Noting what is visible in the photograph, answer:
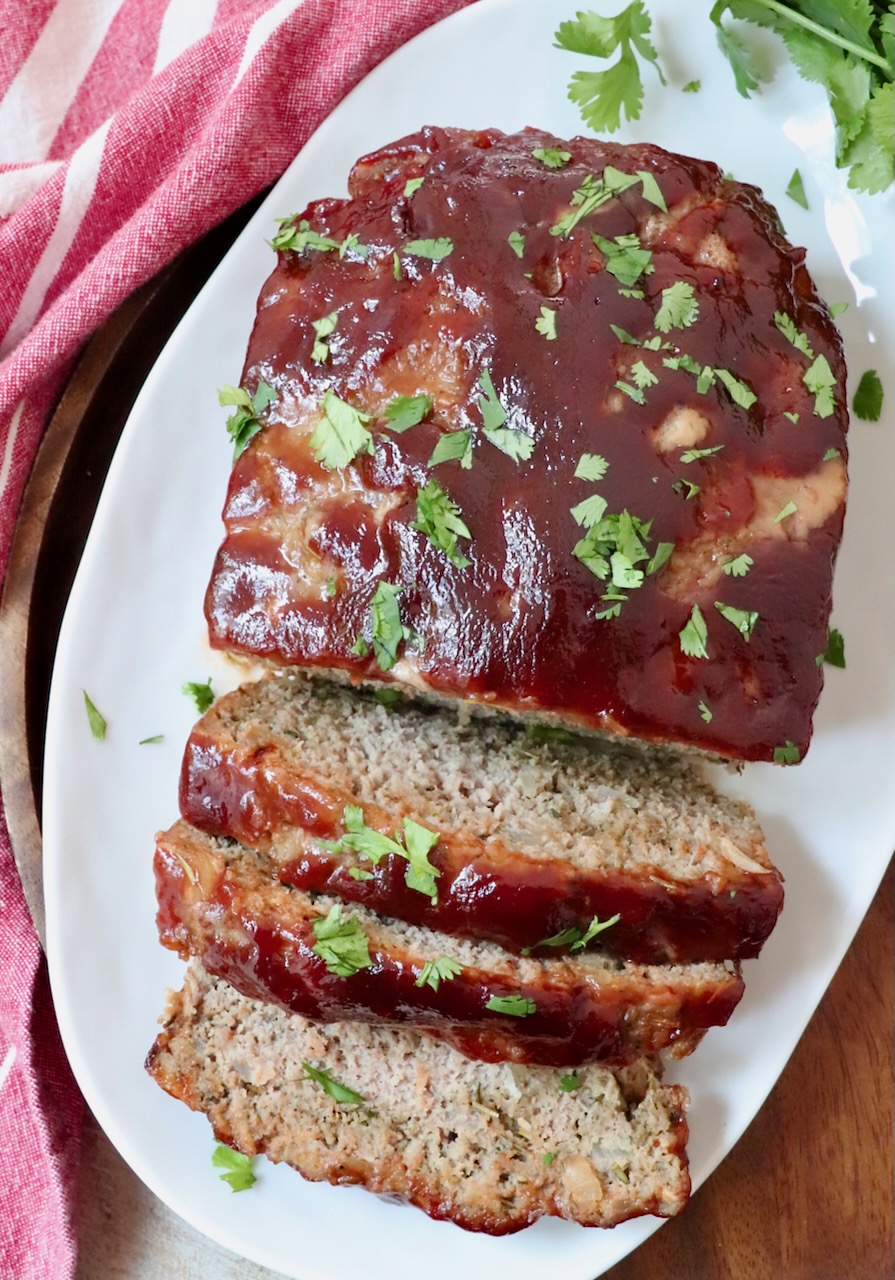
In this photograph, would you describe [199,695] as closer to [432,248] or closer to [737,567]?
[432,248]

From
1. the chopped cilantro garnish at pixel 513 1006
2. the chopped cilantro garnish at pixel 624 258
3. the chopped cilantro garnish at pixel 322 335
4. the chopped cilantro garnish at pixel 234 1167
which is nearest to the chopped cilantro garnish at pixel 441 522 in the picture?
the chopped cilantro garnish at pixel 322 335

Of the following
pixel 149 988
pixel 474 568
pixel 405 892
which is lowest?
pixel 149 988

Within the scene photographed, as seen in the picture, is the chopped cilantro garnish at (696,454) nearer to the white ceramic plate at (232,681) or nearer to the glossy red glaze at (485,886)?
the white ceramic plate at (232,681)

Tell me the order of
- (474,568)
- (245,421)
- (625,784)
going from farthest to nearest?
(625,784) → (245,421) → (474,568)

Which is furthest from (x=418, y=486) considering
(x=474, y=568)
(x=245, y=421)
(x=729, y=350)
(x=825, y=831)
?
(x=825, y=831)

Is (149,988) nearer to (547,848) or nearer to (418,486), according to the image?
(547,848)

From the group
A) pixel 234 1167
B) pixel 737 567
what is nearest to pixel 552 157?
pixel 737 567
